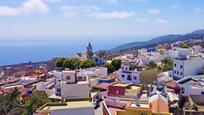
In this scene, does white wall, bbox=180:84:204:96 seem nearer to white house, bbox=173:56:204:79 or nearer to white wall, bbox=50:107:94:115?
white house, bbox=173:56:204:79

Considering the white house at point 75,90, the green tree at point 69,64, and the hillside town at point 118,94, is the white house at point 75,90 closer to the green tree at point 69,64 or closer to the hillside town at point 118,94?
the hillside town at point 118,94

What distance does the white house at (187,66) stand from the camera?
3309 centimetres

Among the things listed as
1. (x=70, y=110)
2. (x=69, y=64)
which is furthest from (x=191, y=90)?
(x=69, y=64)

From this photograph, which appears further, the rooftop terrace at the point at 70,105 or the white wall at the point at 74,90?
the white wall at the point at 74,90

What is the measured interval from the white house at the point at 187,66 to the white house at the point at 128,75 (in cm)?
449

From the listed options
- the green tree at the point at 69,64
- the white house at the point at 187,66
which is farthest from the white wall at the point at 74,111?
the green tree at the point at 69,64

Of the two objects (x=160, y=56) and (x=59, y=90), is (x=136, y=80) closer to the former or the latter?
(x=59, y=90)

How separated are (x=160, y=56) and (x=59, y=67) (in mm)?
18391

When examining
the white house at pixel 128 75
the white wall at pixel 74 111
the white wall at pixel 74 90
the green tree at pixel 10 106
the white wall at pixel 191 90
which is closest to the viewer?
the white wall at pixel 74 111

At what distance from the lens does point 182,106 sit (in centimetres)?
2394

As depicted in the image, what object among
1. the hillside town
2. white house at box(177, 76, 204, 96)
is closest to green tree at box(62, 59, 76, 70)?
the hillside town

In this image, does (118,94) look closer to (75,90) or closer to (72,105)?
(75,90)

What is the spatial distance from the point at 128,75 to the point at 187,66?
19.3 feet

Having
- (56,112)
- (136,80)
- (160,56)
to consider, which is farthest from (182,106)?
(160,56)
